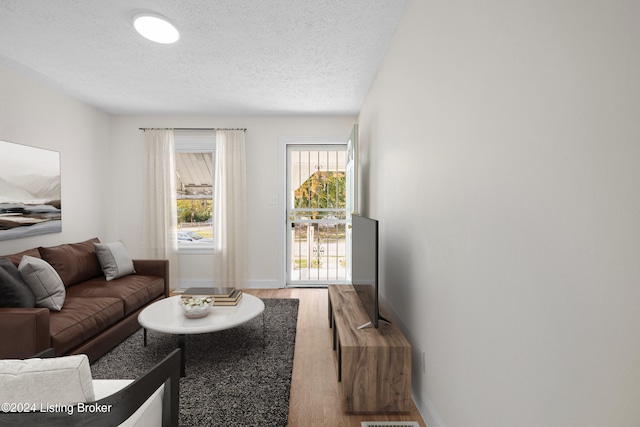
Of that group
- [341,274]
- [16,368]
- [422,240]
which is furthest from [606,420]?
[341,274]

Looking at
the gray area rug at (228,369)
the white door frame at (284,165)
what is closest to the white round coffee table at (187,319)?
the gray area rug at (228,369)

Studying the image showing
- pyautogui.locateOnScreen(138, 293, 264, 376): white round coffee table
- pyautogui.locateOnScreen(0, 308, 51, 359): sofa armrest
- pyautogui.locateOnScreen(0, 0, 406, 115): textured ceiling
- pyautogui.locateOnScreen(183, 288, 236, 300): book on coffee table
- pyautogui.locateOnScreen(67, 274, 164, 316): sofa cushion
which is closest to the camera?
pyautogui.locateOnScreen(0, 308, 51, 359): sofa armrest

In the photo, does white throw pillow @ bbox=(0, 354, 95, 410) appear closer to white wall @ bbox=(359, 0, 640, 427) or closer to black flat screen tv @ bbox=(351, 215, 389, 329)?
white wall @ bbox=(359, 0, 640, 427)

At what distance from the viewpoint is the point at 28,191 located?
3.38 m

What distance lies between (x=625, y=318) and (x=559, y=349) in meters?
0.23

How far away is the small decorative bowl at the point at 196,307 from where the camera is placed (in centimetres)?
261

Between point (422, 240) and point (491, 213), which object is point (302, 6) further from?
point (491, 213)

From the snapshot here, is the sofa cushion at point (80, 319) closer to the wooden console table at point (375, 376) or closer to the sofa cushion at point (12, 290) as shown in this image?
the sofa cushion at point (12, 290)

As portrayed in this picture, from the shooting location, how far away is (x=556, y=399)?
34.8 inches

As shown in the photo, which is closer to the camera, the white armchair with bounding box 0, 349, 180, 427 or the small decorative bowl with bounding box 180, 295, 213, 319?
the white armchair with bounding box 0, 349, 180, 427

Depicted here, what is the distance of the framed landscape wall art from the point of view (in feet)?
10.3

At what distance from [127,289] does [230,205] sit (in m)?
1.91

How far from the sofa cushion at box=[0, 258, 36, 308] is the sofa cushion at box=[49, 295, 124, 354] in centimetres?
20

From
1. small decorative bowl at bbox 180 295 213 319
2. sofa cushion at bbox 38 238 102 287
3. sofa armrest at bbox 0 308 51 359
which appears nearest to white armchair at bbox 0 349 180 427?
sofa armrest at bbox 0 308 51 359
